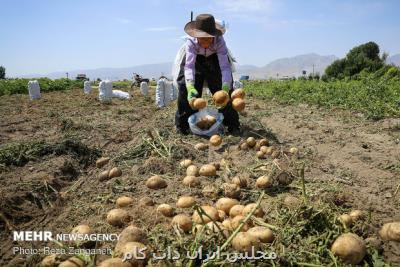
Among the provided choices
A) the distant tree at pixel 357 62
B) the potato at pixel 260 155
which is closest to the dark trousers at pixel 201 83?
the potato at pixel 260 155

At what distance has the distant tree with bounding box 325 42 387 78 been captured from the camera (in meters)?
31.3

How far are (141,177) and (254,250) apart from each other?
6.04ft

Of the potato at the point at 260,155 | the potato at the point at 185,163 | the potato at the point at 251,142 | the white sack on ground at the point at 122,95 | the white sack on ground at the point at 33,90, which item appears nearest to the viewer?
the potato at the point at 185,163

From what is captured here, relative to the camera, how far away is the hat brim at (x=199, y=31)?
16.9ft

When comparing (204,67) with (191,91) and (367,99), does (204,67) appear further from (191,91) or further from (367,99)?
(367,99)

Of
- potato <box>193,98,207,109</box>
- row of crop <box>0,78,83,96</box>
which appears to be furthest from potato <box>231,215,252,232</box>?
row of crop <box>0,78,83,96</box>

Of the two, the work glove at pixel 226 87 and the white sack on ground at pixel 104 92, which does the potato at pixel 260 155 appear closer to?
the work glove at pixel 226 87

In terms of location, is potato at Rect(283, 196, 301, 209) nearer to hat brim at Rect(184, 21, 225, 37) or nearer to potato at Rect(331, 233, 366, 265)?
potato at Rect(331, 233, 366, 265)

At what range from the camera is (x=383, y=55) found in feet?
113

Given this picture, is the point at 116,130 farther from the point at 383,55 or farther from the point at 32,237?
the point at 383,55

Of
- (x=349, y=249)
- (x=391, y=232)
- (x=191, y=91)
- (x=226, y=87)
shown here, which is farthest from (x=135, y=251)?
(x=226, y=87)

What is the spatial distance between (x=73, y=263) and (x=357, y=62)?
112 ft

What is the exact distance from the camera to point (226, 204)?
275cm

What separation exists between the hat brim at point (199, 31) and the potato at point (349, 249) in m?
3.65
